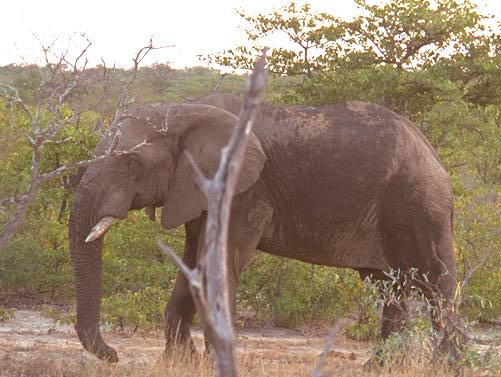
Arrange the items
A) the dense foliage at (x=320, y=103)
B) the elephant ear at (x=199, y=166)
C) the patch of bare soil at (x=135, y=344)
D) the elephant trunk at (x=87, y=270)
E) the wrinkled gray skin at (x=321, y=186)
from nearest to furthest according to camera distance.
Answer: the elephant trunk at (x=87, y=270), the elephant ear at (x=199, y=166), the wrinkled gray skin at (x=321, y=186), the patch of bare soil at (x=135, y=344), the dense foliage at (x=320, y=103)

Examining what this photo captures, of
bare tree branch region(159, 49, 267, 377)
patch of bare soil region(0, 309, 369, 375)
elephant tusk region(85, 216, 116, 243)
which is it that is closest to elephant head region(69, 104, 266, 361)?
elephant tusk region(85, 216, 116, 243)

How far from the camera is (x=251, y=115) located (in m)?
1.80

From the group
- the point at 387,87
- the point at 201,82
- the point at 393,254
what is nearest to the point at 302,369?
the point at 393,254

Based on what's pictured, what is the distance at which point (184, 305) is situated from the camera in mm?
7602

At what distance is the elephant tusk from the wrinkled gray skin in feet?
1.71

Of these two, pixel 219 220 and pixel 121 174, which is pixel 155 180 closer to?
pixel 121 174

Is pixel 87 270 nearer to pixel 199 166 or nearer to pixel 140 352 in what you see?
pixel 199 166

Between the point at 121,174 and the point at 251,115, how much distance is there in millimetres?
5269

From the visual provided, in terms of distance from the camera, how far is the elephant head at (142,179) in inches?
269

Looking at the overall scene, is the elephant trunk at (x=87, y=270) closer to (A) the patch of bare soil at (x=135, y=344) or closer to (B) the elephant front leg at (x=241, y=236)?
(A) the patch of bare soil at (x=135, y=344)

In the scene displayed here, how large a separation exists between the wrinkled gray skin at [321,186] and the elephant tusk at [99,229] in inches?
20.5

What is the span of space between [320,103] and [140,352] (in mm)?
9597

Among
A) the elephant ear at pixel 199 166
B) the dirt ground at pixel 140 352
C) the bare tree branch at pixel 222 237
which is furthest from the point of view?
the elephant ear at pixel 199 166

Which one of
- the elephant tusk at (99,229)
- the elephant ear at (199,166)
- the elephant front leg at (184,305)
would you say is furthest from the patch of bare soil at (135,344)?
the elephant ear at (199,166)
